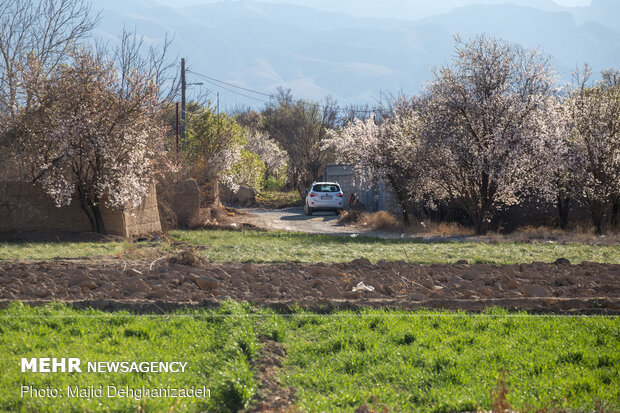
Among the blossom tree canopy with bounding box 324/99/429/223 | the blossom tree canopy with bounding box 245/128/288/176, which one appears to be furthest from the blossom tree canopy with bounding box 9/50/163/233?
the blossom tree canopy with bounding box 245/128/288/176

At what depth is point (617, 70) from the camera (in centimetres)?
2716

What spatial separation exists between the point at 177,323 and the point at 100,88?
12.2 meters

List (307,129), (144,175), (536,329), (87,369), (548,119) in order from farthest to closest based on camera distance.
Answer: (307,129) → (548,119) → (144,175) → (536,329) → (87,369)

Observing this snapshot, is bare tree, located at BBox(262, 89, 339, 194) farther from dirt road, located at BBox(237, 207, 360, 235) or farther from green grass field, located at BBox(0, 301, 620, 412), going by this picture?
green grass field, located at BBox(0, 301, 620, 412)

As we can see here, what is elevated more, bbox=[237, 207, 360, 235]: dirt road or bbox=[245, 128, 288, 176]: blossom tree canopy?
bbox=[245, 128, 288, 176]: blossom tree canopy

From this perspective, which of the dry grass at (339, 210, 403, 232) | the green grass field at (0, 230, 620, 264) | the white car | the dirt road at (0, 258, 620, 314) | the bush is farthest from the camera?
the bush

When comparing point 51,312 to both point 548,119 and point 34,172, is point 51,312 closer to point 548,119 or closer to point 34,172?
point 34,172

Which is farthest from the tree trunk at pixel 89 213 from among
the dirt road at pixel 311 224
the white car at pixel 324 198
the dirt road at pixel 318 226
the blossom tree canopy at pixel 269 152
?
the blossom tree canopy at pixel 269 152

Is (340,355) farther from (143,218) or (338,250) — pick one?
(143,218)

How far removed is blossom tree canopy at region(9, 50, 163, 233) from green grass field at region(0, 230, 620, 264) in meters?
2.04

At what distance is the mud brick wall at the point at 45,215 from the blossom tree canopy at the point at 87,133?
0.30 m

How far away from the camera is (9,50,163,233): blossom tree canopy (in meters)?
15.6

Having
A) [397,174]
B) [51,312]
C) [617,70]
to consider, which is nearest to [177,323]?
[51,312]

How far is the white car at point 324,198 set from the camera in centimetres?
3069
